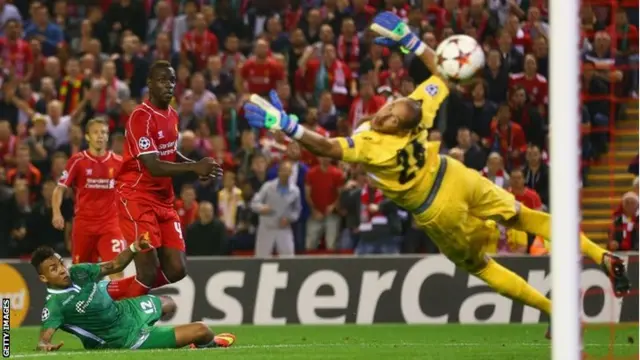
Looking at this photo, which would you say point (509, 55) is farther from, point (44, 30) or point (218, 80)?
point (44, 30)

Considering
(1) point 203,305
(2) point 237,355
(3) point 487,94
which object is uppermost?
(3) point 487,94

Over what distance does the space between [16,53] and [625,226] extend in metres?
10.7

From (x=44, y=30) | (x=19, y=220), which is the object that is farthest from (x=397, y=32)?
(x=44, y=30)

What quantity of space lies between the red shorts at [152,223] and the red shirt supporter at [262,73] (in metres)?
8.28

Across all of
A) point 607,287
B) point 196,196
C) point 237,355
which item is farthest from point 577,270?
point 196,196

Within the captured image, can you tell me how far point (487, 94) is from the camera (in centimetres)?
2012

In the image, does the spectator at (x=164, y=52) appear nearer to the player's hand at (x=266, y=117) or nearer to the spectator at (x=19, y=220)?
the spectator at (x=19, y=220)

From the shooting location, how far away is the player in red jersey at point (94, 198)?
1520cm

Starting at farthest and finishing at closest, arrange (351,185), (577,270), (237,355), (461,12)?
(461,12), (351,185), (237,355), (577,270)

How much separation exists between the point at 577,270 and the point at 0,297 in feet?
36.7

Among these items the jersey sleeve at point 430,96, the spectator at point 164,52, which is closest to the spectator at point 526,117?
the spectator at point 164,52

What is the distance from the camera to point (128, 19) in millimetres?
23062

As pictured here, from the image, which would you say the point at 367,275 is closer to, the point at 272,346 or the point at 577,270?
the point at 272,346

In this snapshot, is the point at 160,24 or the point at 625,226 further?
the point at 160,24
